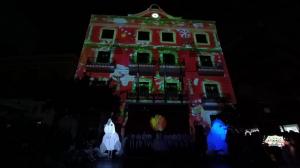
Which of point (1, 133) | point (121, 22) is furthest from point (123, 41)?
point (1, 133)

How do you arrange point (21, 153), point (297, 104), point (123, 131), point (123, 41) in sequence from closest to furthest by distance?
point (21, 153) → point (297, 104) → point (123, 131) → point (123, 41)

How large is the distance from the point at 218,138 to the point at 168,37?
13479 mm

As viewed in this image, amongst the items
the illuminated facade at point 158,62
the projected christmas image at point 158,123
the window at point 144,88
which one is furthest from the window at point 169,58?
the projected christmas image at point 158,123

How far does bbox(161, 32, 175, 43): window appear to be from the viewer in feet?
70.7

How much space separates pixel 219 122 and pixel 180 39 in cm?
1290

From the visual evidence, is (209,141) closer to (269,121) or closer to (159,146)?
(159,146)

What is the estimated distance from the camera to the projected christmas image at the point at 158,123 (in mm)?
17016

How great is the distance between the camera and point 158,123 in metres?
17.1

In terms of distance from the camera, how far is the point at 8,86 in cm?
1741

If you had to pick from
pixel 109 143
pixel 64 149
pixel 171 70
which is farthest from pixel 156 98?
pixel 64 149

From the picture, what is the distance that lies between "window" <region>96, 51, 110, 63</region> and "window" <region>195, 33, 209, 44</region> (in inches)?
374

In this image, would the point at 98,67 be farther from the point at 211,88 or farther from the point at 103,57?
the point at 211,88

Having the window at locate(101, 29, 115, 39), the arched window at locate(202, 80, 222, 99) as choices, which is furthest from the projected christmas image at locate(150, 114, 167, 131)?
the window at locate(101, 29, 115, 39)

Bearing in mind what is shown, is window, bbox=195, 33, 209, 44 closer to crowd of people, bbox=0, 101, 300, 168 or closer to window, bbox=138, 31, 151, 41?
window, bbox=138, 31, 151, 41
